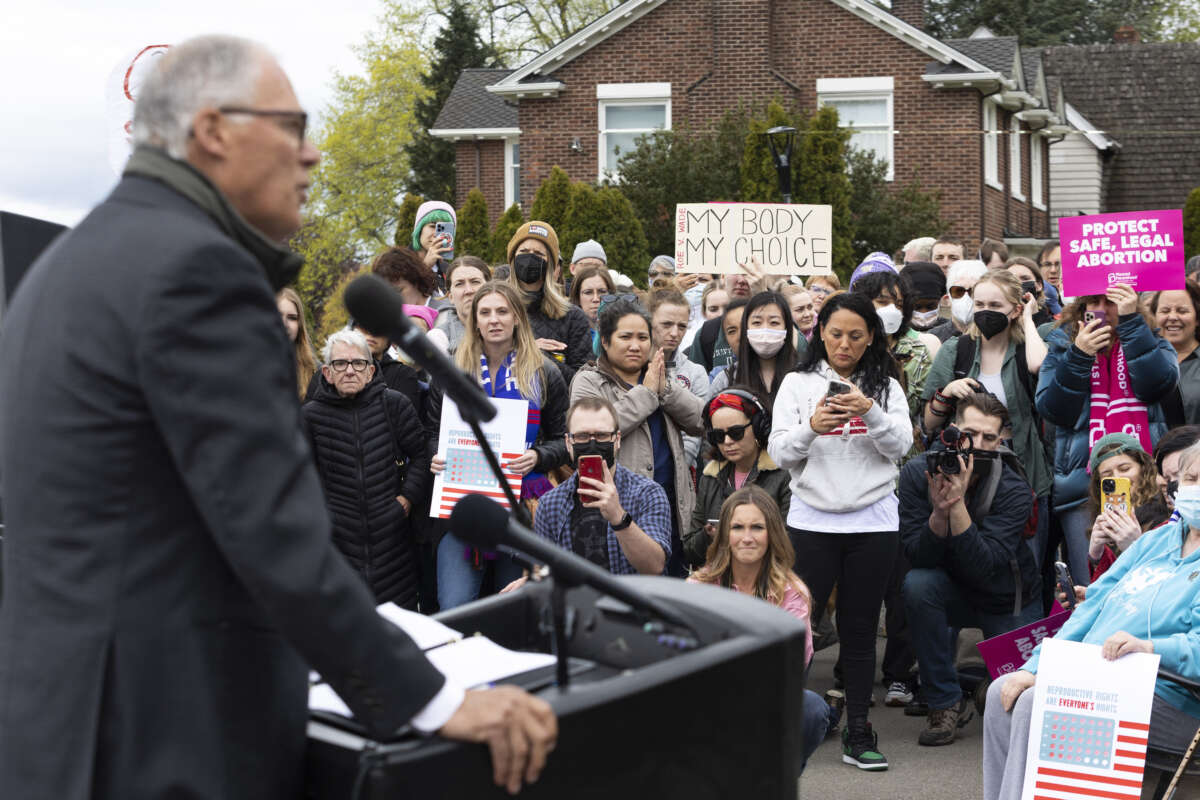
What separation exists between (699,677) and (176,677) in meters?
0.83

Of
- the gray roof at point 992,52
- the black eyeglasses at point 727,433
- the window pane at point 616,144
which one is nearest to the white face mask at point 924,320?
the black eyeglasses at point 727,433

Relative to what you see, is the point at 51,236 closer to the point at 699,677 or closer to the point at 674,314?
the point at 699,677

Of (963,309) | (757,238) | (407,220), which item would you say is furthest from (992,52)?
(963,309)

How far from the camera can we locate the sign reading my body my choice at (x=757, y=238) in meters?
11.8

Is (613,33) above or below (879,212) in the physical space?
above

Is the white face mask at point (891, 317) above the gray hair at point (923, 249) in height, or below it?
below

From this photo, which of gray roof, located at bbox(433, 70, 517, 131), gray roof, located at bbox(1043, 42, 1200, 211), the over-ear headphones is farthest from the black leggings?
gray roof, located at bbox(1043, 42, 1200, 211)

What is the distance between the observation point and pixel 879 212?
84.1ft

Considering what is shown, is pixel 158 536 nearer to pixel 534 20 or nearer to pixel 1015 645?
pixel 1015 645

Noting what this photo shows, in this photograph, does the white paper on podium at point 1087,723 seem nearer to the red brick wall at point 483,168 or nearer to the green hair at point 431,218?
the green hair at point 431,218

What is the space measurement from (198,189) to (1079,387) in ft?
19.6

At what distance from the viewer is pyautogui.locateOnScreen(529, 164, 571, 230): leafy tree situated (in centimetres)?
2322

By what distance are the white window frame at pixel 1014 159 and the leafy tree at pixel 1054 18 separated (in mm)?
19853

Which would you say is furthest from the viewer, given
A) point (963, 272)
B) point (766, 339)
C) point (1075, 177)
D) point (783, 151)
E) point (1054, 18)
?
point (1054, 18)
